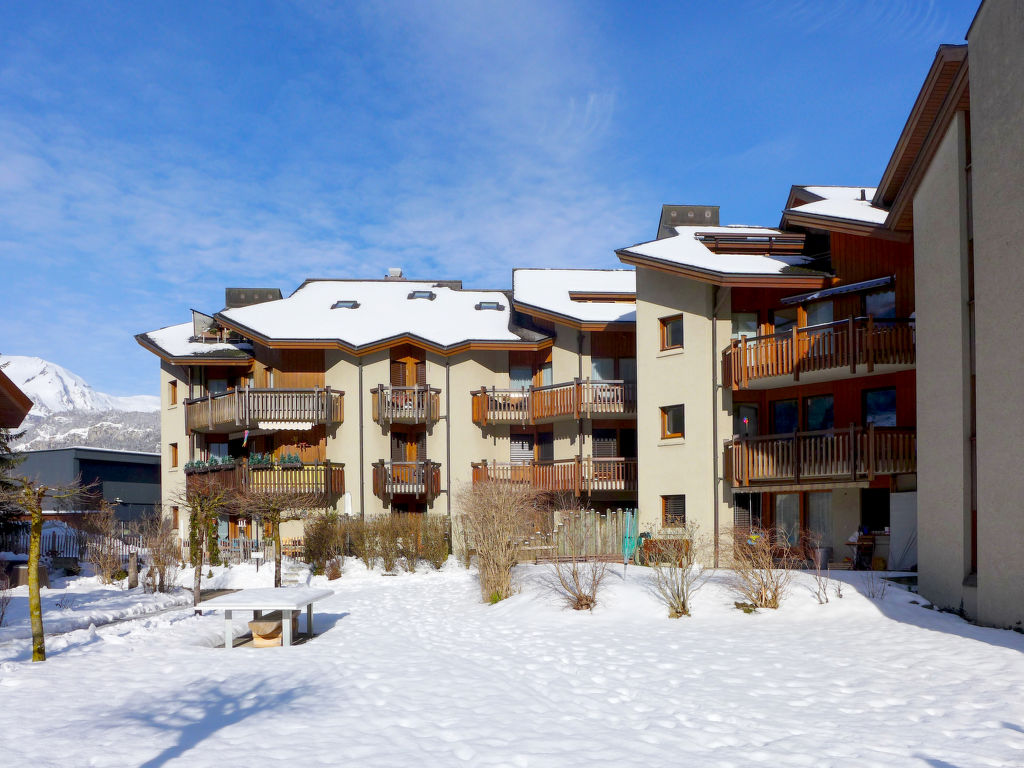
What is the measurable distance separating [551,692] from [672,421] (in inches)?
601

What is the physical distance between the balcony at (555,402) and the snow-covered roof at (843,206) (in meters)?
7.99

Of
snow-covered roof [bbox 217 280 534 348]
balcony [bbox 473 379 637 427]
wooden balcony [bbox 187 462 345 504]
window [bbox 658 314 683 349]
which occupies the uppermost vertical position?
snow-covered roof [bbox 217 280 534 348]

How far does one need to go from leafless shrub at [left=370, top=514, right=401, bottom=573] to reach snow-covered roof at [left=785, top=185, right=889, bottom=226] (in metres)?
14.0

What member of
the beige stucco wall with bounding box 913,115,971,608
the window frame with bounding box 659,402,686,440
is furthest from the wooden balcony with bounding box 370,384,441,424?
the beige stucco wall with bounding box 913,115,971,608

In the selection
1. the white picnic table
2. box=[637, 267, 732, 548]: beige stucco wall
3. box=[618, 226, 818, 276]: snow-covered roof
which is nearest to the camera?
the white picnic table

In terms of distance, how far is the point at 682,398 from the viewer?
24.5m

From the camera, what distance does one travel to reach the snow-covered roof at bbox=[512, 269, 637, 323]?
2916 centimetres

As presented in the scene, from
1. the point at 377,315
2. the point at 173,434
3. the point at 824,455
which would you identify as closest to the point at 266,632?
the point at 824,455

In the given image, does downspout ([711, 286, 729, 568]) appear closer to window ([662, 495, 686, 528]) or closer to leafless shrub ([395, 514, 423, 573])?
window ([662, 495, 686, 528])

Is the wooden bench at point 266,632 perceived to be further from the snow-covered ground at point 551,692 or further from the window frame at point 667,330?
the window frame at point 667,330

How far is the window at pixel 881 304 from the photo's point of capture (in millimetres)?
21344

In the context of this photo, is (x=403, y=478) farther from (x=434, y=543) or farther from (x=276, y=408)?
(x=276, y=408)

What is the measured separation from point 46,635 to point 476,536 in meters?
9.32

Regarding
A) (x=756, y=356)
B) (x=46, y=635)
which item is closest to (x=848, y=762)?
(x=46, y=635)
